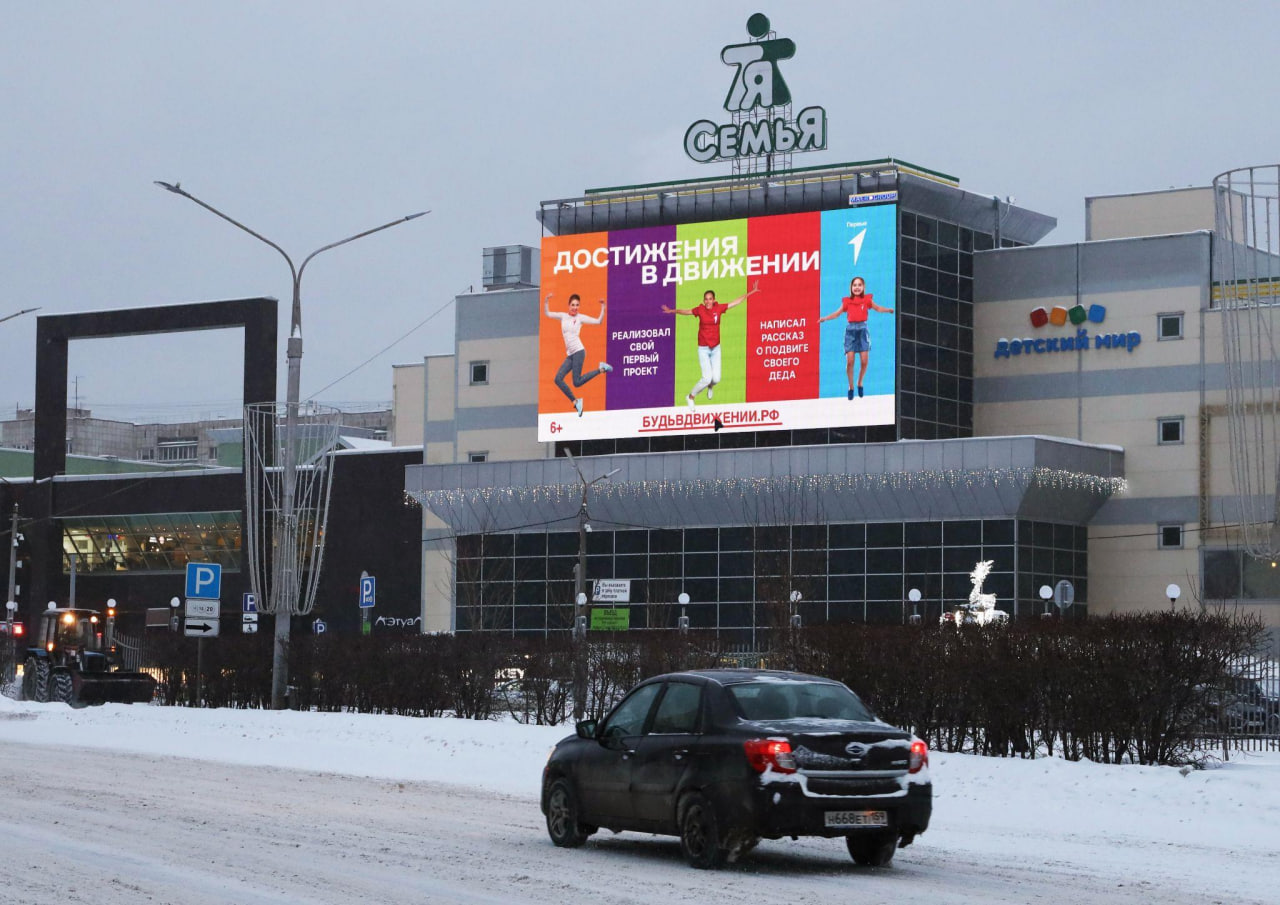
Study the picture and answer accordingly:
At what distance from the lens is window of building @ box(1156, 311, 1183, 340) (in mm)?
66125

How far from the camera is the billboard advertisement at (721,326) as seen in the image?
2608 inches

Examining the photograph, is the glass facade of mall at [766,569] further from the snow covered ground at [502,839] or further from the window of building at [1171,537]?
the snow covered ground at [502,839]

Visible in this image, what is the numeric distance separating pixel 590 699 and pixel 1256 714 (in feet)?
40.2

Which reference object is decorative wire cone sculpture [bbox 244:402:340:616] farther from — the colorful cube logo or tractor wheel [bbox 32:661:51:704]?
the colorful cube logo

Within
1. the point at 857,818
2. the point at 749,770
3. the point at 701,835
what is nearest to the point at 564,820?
the point at 701,835

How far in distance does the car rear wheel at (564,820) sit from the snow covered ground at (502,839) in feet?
0.46

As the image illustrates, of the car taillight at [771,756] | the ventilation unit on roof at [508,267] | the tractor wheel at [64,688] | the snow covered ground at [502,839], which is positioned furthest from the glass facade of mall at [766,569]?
the car taillight at [771,756]

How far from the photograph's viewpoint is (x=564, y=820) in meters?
17.8

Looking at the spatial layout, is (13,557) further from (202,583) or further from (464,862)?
(464,862)

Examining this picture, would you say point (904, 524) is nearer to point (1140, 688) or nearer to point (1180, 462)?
point (1180, 462)

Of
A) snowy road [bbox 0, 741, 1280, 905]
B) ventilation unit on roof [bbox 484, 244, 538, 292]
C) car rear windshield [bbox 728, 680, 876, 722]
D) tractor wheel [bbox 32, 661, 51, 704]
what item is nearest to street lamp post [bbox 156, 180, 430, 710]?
tractor wheel [bbox 32, 661, 51, 704]

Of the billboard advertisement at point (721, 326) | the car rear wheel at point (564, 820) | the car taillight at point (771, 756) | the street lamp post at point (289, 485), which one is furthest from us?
the billboard advertisement at point (721, 326)

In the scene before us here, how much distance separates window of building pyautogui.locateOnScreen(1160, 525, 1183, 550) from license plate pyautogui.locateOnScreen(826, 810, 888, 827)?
52.9 m

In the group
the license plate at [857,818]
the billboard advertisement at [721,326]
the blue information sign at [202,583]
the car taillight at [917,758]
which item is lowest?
the license plate at [857,818]
